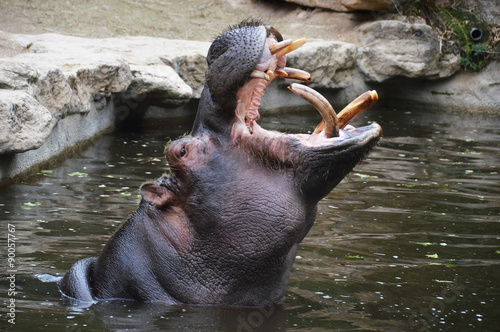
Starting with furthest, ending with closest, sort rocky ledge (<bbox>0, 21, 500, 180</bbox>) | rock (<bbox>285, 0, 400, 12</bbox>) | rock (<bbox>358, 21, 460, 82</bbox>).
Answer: rock (<bbox>285, 0, 400, 12</bbox>) → rock (<bbox>358, 21, 460, 82</bbox>) → rocky ledge (<bbox>0, 21, 500, 180</bbox>)

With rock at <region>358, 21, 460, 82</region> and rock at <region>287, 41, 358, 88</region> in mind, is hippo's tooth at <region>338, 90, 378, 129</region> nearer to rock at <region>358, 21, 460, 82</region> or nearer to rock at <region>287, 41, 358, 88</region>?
rock at <region>287, 41, 358, 88</region>

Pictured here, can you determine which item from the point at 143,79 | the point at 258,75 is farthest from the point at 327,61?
the point at 258,75

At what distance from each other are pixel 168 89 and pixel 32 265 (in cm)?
567

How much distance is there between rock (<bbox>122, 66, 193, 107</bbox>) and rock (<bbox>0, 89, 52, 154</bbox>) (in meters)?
3.09

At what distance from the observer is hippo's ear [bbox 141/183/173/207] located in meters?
3.57

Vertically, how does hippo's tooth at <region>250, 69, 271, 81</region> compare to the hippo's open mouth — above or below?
above

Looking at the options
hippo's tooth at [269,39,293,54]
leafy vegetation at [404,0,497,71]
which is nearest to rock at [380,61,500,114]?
leafy vegetation at [404,0,497,71]

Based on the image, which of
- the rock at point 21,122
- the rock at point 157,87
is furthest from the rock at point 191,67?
the rock at point 21,122

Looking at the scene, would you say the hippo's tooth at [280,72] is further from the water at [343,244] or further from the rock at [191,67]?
the rock at [191,67]

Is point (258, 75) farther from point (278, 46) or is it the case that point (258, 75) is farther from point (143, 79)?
point (143, 79)

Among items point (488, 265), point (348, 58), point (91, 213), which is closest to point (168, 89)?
point (91, 213)

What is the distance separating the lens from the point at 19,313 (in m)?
3.82

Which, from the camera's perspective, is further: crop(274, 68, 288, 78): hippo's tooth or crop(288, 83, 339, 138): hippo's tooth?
crop(274, 68, 288, 78): hippo's tooth

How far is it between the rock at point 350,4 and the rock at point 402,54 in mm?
616
